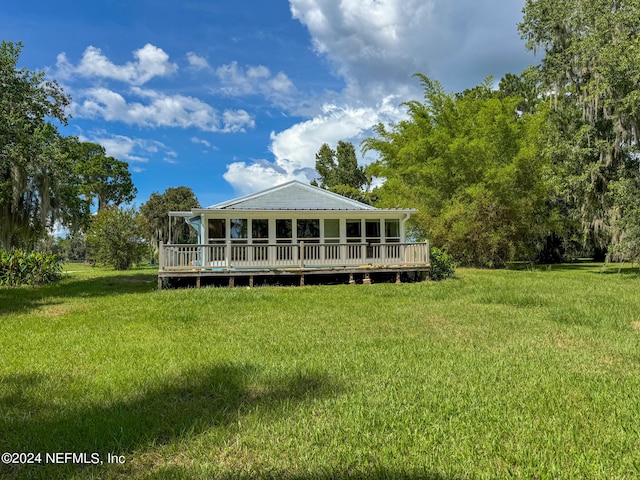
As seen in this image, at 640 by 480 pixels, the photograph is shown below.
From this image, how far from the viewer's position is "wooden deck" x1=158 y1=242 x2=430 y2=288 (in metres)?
12.9

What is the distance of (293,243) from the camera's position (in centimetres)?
1454

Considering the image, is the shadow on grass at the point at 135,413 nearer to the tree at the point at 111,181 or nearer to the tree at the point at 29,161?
the tree at the point at 29,161

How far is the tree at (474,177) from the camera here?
20172 mm

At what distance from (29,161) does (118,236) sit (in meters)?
14.7

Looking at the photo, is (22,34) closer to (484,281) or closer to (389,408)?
(389,408)

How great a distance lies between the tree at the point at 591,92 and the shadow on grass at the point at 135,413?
1628cm

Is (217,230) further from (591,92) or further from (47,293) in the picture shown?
(591,92)

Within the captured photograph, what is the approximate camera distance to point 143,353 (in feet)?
17.3

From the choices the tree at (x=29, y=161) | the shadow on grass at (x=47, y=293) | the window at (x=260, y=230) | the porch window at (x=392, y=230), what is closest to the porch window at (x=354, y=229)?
the porch window at (x=392, y=230)

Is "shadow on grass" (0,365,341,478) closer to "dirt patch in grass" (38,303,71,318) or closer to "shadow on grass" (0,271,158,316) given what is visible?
"dirt patch in grass" (38,303,71,318)

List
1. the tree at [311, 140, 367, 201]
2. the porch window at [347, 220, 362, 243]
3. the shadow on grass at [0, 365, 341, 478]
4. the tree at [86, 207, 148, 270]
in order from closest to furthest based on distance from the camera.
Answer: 1. the shadow on grass at [0, 365, 341, 478]
2. the porch window at [347, 220, 362, 243]
3. the tree at [86, 207, 148, 270]
4. the tree at [311, 140, 367, 201]

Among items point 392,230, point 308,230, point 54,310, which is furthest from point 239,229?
point 54,310

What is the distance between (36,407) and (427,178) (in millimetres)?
20610

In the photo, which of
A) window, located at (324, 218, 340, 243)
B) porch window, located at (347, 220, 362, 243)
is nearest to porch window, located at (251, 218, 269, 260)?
window, located at (324, 218, 340, 243)
